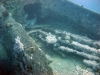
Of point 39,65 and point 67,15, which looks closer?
point 39,65

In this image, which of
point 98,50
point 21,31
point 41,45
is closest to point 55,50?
point 41,45

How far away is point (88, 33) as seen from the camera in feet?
28.2

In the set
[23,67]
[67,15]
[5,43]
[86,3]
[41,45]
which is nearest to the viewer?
[23,67]

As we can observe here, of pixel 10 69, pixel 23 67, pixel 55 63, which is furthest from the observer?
pixel 55 63

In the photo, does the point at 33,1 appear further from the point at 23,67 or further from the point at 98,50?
the point at 23,67

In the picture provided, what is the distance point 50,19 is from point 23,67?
20.0 ft

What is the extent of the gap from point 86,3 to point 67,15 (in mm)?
13076

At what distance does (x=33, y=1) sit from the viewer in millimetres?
8508

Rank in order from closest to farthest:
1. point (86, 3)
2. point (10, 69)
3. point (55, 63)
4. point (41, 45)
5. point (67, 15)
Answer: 1. point (10, 69)
2. point (55, 63)
3. point (41, 45)
4. point (67, 15)
5. point (86, 3)

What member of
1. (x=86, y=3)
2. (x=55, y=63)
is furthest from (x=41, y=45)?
(x=86, y=3)

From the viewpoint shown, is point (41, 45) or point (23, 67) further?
point (41, 45)

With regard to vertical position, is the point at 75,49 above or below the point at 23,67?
above

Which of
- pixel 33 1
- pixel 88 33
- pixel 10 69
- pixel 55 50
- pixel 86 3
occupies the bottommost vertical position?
pixel 10 69

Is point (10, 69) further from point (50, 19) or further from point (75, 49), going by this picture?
point (50, 19)
